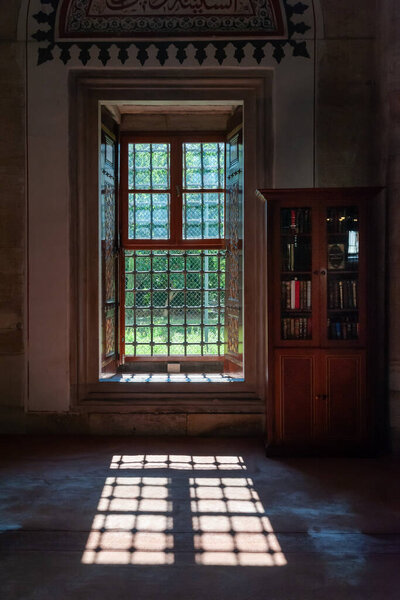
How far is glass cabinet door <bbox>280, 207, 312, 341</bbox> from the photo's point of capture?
17.2 feet

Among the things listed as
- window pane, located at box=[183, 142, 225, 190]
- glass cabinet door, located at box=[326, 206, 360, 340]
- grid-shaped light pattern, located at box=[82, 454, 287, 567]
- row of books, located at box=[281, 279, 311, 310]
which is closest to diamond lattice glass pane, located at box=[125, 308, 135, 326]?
window pane, located at box=[183, 142, 225, 190]

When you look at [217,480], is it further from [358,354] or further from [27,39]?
[27,39]

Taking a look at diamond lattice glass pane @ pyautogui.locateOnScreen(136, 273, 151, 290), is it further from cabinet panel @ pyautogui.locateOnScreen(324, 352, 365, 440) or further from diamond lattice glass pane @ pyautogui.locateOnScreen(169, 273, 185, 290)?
cabinet panel @ pyautogui.locateOnScreen(324, 352, 365, 440)

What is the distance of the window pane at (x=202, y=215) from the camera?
288 inches

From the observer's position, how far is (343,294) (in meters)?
5.26

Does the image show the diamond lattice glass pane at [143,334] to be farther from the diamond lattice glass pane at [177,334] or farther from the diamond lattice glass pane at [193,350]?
the diamond lattice glass pane at [193,350]

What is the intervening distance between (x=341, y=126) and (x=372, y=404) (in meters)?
2.57

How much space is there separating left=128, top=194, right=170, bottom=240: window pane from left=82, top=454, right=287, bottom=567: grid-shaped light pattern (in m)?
3.01

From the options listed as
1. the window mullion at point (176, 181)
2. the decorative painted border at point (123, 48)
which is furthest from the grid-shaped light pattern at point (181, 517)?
the decorative painted border at point (123, 48)

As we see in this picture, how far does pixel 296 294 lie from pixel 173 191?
2585mm

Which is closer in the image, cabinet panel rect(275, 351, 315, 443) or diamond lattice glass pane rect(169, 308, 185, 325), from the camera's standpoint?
cabinet panel rect(275, 351, 315, 443)

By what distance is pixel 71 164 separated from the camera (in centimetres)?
591

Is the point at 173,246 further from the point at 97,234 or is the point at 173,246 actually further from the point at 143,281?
the point at 97,234

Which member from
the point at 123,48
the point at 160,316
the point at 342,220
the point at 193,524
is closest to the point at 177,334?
the point at 160,316
